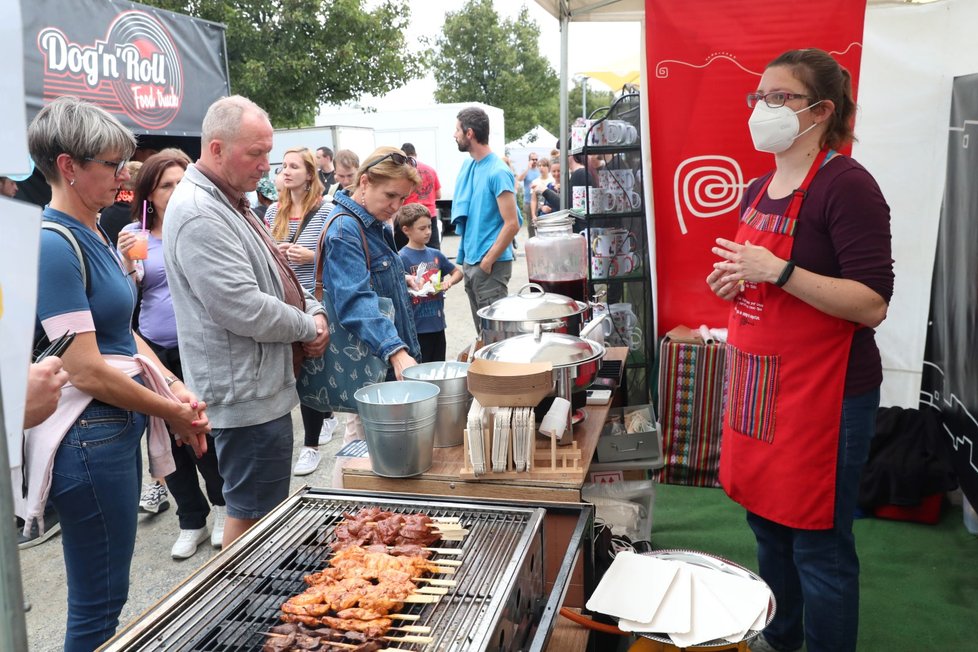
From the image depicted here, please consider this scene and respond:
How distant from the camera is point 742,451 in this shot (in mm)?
2459

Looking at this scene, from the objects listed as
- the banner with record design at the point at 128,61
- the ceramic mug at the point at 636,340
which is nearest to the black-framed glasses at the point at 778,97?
the ceramic mug at the point at 636,340

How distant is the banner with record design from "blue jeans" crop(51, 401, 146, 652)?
4.57 metres

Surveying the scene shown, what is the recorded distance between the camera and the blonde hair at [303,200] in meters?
4.73

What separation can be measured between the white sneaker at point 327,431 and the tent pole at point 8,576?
14.5ft

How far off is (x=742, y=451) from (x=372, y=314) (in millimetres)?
1486

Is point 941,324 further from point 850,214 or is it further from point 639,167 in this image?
point 850,214

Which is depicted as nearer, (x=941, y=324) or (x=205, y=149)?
(x=205, y=149)

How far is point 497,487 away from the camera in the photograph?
218cm

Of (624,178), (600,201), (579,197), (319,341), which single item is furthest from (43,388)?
(579,197)

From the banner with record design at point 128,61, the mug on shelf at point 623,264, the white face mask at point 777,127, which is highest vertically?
the banner with record design at point 128,61

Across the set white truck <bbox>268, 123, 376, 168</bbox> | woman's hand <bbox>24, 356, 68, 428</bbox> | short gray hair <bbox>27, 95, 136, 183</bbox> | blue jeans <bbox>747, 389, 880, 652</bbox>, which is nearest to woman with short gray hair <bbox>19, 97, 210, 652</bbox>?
short gray hair <bbox>27, 95, 136, 183</bbox>

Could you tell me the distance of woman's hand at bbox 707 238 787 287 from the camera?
2201 mm

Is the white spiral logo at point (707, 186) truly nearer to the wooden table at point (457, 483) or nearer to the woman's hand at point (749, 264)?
the woman's hand at point (749, 264)

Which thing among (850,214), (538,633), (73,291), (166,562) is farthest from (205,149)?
(166,562)
